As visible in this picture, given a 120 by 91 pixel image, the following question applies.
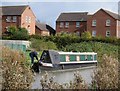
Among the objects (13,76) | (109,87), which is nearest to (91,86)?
(109,87)

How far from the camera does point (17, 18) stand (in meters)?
44.8

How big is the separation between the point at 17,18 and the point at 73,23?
9.20m

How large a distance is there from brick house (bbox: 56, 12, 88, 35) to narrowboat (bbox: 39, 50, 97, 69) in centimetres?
2667

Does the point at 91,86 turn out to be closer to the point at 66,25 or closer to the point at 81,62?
the point at 81,62

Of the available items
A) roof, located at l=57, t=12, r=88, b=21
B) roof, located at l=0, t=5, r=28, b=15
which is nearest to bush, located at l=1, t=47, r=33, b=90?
roof, located at l=0, t=5, r=28, b=15

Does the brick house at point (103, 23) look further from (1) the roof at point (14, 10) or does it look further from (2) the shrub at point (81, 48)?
(2) the shrub at point (81, 48)

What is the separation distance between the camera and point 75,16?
5116 cm

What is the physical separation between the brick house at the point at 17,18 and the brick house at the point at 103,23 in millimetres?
8372

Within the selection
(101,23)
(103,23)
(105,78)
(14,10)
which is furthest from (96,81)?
(14,10)

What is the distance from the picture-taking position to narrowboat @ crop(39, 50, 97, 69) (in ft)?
60.1

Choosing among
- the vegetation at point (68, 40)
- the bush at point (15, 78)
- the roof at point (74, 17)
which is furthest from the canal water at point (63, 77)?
the roof at point (74, 17)

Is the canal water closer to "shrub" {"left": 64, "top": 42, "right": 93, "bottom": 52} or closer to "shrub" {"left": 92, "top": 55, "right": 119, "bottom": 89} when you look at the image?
"shrub" {"left": 92, "top": 55, "right": 119, "bottom": 89}

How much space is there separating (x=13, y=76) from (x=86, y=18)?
147 ft

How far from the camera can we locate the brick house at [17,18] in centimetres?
4484
